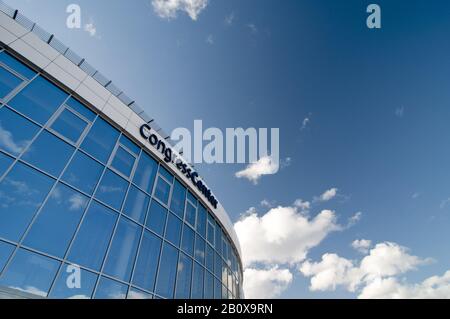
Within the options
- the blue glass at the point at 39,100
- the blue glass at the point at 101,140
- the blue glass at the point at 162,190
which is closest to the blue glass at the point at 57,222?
the blue glass at the point at 101,140

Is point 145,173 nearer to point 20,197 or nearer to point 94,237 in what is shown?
point 94,237

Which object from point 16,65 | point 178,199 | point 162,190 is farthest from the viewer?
point 178,199

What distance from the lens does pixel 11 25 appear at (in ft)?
28.9

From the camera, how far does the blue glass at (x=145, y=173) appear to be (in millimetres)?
11917

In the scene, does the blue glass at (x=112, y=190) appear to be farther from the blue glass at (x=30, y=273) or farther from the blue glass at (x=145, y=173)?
the blue glass at (x=30, y=273)

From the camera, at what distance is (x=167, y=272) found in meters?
11.8

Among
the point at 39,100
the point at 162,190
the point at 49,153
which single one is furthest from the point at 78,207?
the point at 162,190

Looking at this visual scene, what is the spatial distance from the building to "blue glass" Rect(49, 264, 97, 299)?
30 mm

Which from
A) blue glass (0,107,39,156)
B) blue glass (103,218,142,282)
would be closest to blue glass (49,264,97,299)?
blue glass (103,218,142,282)

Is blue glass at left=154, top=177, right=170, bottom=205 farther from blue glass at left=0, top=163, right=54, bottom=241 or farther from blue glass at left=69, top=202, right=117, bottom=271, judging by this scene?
blue glass at left=0, top=163, right=54, bottom=241

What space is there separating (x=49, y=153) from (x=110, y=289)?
16.4 feet

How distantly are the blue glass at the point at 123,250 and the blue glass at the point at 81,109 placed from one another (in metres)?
4.34
